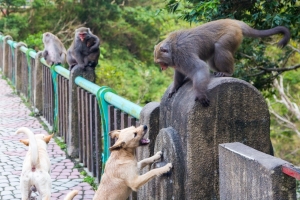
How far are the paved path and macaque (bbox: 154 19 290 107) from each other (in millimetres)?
2330

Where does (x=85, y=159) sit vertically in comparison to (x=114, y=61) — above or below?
above

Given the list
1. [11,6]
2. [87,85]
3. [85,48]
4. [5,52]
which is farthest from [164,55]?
[11,6]

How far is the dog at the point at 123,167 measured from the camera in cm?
393

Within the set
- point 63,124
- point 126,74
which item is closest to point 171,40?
point 63,124

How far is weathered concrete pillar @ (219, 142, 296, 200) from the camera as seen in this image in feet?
8.16

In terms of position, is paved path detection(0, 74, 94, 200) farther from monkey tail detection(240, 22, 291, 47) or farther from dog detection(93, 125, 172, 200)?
monkey tail detection(240, 22, 291, 47)

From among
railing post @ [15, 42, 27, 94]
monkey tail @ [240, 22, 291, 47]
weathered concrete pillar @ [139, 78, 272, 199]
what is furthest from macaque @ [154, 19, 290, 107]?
railing post @ [15, 42, 27, 94]

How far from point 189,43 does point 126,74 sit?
1612 centimetres

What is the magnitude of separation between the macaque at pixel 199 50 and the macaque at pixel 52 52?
5.97 m

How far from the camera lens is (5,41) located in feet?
52.1

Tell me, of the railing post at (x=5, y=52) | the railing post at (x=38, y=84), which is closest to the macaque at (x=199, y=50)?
the railing post at (x=38, y=84)

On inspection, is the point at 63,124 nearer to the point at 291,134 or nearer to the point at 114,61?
the point at 291,134

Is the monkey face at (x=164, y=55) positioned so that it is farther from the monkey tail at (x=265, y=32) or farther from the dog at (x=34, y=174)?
the dog at (x=34, y=174)

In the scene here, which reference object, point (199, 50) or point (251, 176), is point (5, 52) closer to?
point (199, 50)
